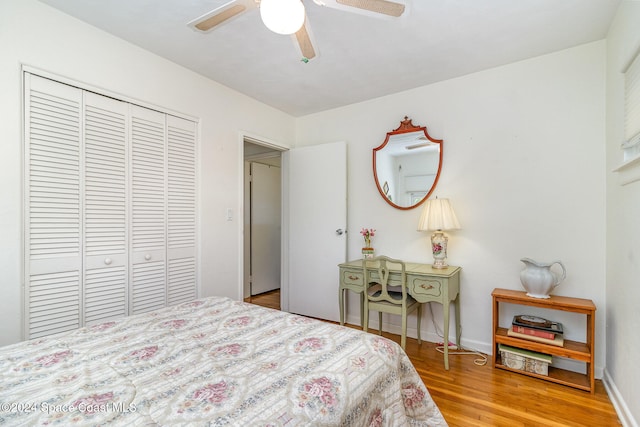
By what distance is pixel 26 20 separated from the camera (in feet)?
5.97

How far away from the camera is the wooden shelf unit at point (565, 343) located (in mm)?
2043

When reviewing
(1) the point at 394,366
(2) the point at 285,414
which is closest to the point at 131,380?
(2) the point at 285,414

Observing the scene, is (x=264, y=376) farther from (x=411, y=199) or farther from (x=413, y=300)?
(x=411, y=199)

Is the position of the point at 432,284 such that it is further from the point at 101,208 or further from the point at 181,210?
the point at 101,208

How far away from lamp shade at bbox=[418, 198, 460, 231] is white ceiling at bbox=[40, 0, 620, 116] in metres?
1.16

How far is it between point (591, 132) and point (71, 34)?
366cm

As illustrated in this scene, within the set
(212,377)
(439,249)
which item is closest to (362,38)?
(439,249)

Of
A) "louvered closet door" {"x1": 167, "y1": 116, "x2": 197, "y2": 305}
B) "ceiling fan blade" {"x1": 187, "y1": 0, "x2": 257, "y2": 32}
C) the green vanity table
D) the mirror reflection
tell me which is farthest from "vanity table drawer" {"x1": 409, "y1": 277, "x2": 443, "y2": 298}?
"ceiling fan blade" {"x1": 187, "y1": 0, "x2": 257, "y2": 32}

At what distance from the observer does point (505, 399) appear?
6.46 feet

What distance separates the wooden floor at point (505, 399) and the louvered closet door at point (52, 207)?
248 cm

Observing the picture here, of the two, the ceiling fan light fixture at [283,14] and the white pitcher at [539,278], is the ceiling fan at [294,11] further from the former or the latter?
the white pitcher at [539,278]

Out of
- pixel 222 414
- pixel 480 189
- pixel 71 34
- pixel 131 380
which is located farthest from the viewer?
pixel 480 189

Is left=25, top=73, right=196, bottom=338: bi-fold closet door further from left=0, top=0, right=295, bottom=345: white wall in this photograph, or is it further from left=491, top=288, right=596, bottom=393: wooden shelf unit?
left=491, top=288, right=596, bottom=393: wooden shelf unit

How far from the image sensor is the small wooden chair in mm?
2547
